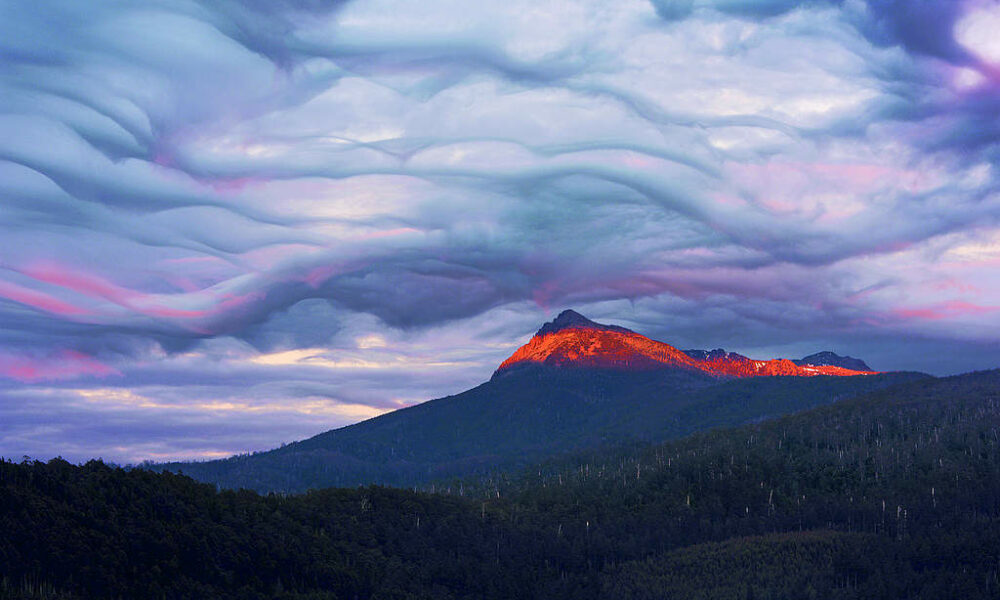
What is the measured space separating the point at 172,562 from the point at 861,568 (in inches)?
4366

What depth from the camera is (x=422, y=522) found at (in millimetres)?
193250

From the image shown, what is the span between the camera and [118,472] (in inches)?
5167

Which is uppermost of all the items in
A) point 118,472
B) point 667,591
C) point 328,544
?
point 118,472

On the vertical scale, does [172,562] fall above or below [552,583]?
above

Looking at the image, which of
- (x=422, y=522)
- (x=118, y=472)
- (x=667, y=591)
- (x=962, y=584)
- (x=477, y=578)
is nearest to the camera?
(x=118, y=472)

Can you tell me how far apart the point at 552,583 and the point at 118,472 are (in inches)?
3098

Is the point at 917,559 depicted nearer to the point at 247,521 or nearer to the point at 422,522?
the point at 422,522

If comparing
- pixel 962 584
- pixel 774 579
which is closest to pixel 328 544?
pixel 774 579

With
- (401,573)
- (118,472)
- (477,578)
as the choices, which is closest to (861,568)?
(477,578)

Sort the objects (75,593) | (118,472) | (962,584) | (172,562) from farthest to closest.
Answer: (962,584) → (118,472) → (172,562) → (75,593)

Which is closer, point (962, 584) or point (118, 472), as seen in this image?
point (118, 472)

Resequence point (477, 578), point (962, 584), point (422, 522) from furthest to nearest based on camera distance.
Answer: point (422, 522)
point (477, 578)
point (962, 584)

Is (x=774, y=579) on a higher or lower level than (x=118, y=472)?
lower

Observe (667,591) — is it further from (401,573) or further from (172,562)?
(172,562)
